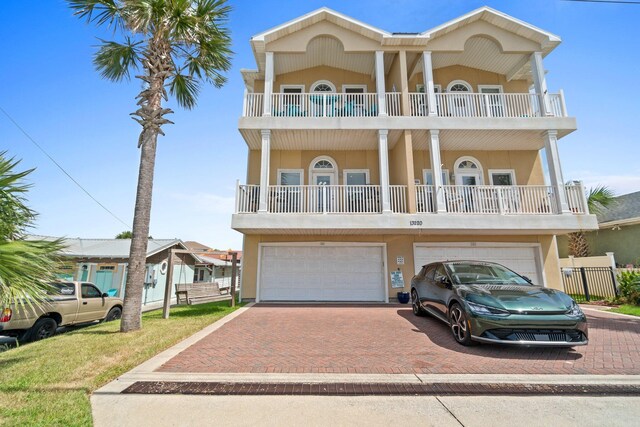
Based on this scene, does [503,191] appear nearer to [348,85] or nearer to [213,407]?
[348,85]

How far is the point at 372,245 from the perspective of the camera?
11.8m

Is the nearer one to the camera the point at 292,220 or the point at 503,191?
the point at 292,220

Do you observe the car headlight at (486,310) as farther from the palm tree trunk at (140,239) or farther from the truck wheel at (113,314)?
the truck wheel at (113,314)

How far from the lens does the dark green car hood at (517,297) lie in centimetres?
489

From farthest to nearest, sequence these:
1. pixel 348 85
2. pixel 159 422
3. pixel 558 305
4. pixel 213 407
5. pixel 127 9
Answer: pixel 348 85 < pixel 127 9 < pixel 558 305 < pixel 213 407 < pixel 159 422

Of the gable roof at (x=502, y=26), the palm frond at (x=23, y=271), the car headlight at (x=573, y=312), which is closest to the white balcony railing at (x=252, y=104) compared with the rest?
the gable roof at (x=502, y=26)

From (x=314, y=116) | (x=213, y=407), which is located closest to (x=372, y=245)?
(x=314, y=116)

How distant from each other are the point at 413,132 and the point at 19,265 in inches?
438

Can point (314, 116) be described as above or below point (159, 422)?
above

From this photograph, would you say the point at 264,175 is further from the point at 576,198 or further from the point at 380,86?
the point at 576,198

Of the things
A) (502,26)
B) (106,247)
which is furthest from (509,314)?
(106,247)

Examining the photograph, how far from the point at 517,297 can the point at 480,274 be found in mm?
1420

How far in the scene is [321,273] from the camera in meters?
11.6

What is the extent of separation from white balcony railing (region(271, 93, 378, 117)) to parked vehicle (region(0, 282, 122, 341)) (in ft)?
30.1
